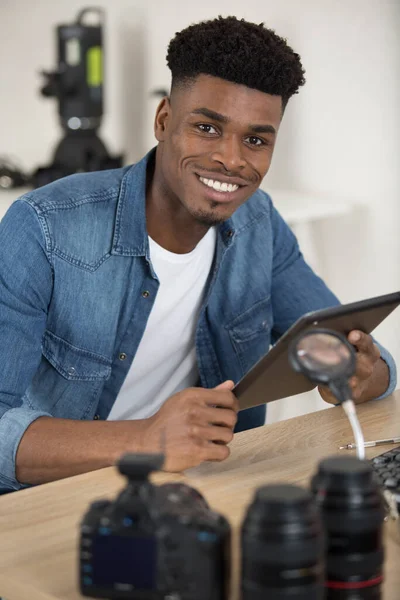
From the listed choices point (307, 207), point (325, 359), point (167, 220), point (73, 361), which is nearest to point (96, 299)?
point (73, 361)

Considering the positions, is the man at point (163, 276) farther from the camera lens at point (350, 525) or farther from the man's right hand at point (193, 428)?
the camera lens at point (350, 525)

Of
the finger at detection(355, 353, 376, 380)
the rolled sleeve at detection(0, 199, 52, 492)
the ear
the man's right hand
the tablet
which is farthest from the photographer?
the ear

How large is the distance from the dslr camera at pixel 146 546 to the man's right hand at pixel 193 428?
0.49 metres

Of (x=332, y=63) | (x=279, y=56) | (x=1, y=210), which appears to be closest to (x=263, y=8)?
(x=332, y=63)

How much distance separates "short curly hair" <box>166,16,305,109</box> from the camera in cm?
172

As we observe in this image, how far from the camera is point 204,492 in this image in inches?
52.3

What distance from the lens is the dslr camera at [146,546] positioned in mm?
869

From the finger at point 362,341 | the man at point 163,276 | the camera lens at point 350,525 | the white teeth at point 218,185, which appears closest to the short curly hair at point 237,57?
the man at point 163,276

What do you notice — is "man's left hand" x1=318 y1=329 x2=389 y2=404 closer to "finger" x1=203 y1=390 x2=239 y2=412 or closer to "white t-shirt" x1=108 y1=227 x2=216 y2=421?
"finger" x1=203 y1=390 x2=239 y2=412

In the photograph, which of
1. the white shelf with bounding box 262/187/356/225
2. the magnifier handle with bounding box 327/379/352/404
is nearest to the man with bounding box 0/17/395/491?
the magnifier handle with bounding box 327/379/352/404

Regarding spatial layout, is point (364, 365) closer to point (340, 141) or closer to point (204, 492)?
point (204, 492)

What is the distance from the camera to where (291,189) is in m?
3.19

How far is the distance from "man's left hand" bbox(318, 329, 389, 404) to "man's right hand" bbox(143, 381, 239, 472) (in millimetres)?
221

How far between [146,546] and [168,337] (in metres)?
1.02
